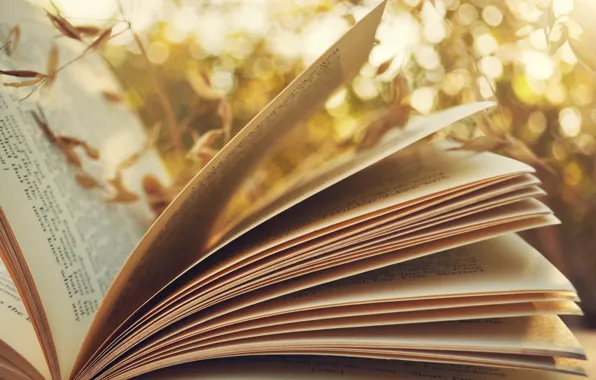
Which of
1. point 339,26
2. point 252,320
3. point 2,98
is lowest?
point 252,320

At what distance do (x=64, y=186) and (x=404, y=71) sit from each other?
2.12 ft

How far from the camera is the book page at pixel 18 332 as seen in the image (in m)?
0.52

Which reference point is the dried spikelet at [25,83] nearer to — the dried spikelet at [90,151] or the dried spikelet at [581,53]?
the dried spikelet at [90,151]

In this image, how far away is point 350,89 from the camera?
3.58ft

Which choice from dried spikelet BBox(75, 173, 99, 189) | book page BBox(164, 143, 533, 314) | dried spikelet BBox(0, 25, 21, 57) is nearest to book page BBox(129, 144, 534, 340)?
book page BBox(164, 143, 533, 314)

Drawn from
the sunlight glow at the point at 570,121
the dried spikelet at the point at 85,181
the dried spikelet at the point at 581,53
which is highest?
the sunlight glow at the point at 570,121

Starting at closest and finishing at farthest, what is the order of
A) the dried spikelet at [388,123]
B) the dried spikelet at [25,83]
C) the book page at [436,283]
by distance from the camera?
1. the book page at [436,283]
2. the dried spikelet at [25,83]
3. the dried spikelet at [388,123]

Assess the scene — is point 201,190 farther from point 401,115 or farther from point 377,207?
point 401,115

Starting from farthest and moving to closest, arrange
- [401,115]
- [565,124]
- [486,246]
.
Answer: [565,124], [401,115], [486,246]

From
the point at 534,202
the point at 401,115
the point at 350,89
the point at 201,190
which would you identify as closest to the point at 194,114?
the point at 350,89

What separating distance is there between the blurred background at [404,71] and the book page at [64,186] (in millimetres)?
148

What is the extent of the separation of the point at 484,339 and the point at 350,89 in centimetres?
71

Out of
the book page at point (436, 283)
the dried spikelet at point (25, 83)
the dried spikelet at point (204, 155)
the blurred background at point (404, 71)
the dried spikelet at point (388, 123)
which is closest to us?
the book page at point (436, 283)

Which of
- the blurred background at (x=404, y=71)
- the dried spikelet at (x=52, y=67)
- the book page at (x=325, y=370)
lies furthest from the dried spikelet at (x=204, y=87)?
the book page at (x=325, y=370)
